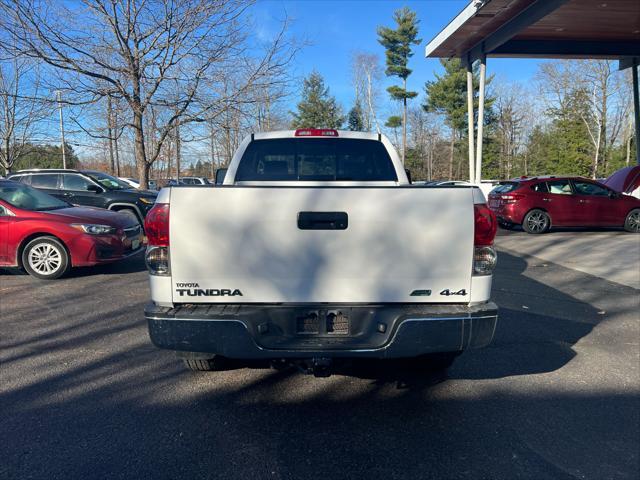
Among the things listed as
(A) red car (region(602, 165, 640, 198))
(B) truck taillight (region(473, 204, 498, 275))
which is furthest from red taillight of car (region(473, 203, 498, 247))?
(A) red car (region(602, 165, 640, 198))

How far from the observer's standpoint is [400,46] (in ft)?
139

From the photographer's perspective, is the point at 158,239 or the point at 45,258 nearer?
the point at 158,239

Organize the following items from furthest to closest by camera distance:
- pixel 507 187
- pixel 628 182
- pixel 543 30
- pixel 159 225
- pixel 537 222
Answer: pixel 543 30 → pixel 628 182 → pixel 507 187 → pixel 537 222 → pixel 159 225

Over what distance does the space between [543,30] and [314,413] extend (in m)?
17.9

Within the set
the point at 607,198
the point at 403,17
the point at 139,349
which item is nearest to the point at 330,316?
the point at 139,349

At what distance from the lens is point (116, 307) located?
5.91 metres

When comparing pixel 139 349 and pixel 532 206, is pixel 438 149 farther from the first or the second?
pixel 139 349

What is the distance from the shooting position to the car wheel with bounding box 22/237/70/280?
7.34 m

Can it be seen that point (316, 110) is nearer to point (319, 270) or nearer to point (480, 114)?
point (480, 114)

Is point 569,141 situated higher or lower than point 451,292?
higher

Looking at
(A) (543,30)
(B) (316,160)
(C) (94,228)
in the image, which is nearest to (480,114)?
(A) (543,30)

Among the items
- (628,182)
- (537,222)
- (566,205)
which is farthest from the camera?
(628,182)

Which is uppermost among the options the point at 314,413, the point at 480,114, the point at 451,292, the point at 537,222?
the point at 480,114

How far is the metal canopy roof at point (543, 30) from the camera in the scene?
14.3m
